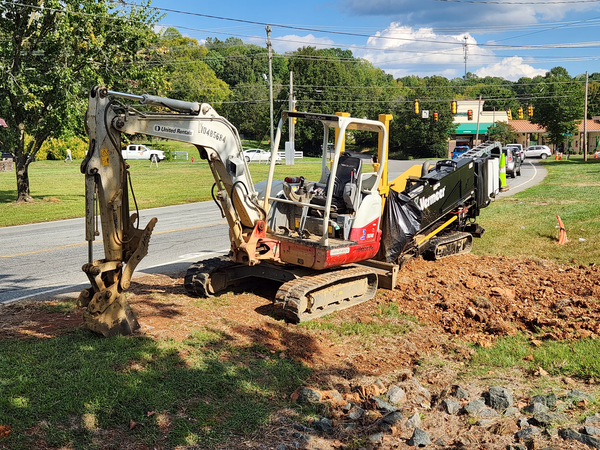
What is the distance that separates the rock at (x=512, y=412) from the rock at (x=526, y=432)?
36 centimetres

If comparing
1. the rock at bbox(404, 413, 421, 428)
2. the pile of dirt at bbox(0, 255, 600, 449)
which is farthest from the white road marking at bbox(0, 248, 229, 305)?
the rock at bbox(404, 413, 421, 428)

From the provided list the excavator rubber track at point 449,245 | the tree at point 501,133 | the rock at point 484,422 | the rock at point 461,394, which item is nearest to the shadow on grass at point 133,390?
the rock at point 461,394

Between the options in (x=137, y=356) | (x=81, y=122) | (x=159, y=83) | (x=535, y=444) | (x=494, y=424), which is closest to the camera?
(x=535, y=444)

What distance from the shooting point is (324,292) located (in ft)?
27.6

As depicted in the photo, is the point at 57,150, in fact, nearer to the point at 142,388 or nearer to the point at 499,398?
the point at 142,388

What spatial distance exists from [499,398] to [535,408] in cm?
36

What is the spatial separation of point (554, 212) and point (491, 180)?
542cm

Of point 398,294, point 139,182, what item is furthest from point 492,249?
point 139,182

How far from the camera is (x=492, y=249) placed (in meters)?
13.3

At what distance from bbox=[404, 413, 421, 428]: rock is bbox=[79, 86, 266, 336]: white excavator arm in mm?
3553

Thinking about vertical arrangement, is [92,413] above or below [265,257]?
below

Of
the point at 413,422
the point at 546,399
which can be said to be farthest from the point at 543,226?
the point at 413,422

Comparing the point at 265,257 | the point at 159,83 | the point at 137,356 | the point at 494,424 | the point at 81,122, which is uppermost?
the point at 159,83

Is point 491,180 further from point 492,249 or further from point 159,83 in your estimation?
point 159,83
